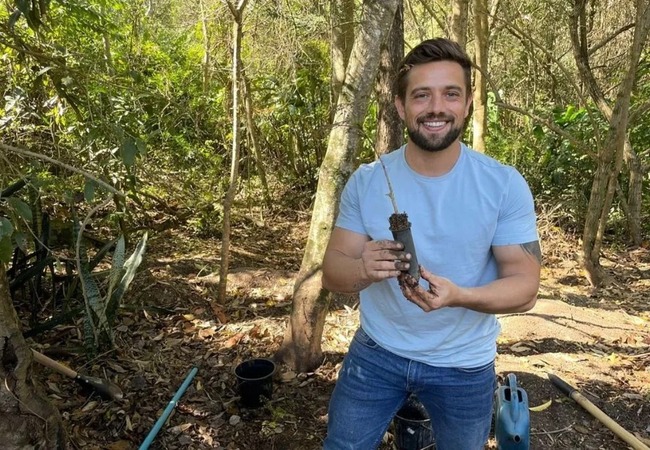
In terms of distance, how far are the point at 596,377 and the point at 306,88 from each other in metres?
5.10

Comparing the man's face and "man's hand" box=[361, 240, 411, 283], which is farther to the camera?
the man's face

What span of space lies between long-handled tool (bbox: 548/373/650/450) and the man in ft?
4.10

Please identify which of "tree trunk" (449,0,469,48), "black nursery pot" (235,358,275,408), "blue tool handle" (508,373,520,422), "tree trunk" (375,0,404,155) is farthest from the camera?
"tree trunk" (449,0,469,48)

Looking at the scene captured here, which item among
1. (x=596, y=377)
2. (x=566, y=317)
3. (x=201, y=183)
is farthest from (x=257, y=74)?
(x=596, y=377)

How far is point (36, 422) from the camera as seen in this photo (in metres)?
2.00

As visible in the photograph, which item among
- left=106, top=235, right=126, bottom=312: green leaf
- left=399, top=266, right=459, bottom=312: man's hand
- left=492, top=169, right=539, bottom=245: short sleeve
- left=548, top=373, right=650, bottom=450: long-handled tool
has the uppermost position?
left=492, top=169, right=539, bottom=245: short sleeve

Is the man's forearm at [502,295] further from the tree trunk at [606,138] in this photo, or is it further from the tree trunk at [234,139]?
the tree trunk at [606,138]

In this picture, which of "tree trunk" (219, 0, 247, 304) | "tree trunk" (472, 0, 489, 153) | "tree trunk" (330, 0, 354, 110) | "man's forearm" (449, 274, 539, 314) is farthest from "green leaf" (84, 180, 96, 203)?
"tree trunk" (472, 0, 489, 153)

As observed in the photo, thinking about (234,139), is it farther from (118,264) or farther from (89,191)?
(89,191)

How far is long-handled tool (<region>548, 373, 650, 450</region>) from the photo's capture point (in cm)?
265

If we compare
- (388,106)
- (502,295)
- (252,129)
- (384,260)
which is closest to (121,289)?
(384,260)

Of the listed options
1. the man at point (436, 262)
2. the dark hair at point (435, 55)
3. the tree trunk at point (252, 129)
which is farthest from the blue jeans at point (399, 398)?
the tree trunk at point (252, 129)

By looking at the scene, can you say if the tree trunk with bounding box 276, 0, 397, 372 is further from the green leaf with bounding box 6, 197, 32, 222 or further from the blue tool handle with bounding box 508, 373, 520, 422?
the green leaf with bounding box 6, 197, 32, 222

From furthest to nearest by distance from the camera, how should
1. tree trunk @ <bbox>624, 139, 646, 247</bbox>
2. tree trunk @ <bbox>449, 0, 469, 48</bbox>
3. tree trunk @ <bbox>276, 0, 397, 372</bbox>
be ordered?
1. tree trunk @ <bbox>624, 139, 646, 247</bbox>
2. tree trunk @ <bbox>449, 0, 469, 48</bbox>
3. tree trunk @ <bbox>276, 0, 397, 372</bbox>
